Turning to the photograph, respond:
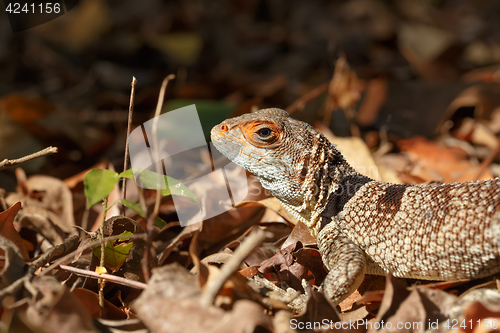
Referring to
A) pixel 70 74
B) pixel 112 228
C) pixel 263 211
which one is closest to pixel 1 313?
pixel 112 228

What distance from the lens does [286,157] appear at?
3.81 meters

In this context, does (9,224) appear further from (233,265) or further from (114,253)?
(233,265)

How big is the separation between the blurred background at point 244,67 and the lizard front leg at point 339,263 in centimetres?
273

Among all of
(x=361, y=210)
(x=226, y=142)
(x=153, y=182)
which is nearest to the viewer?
(x=153, y=182)

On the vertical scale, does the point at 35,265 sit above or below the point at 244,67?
above

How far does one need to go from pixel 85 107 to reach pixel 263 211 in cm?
418

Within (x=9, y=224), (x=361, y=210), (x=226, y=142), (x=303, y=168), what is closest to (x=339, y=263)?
(x=361, y=210)

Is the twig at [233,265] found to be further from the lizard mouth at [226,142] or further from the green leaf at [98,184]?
the lizard mouth at [226,142]

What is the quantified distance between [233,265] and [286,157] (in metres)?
1.68

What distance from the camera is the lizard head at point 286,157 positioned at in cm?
381

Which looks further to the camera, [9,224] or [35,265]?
[9,224]

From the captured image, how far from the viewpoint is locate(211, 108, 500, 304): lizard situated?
123 inches

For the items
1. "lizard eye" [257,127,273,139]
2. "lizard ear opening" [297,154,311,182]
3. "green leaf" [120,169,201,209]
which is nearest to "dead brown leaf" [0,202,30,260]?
"green leaf" [120,169,201,209]

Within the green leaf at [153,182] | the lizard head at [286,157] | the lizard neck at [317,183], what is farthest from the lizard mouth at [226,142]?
A: the green leaf at [153,182]
